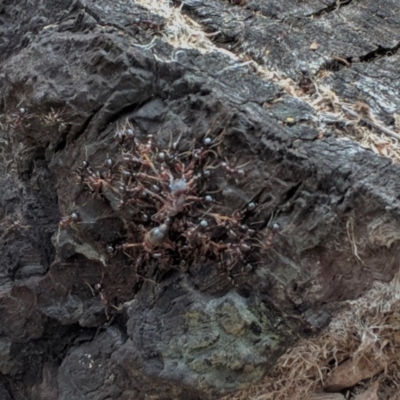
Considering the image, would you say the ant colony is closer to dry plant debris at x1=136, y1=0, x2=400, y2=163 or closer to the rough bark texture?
the rough bark texture

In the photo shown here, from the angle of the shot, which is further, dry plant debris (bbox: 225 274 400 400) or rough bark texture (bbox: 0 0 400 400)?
dry plant debris (bbox: 225 274 400 400)

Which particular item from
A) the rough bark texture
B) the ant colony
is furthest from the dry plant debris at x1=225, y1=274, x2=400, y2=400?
the ant colony

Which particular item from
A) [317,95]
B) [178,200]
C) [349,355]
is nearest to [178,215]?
[178,200]

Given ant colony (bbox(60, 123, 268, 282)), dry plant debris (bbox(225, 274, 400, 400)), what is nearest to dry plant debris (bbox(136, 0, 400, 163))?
ant colony (bbox(60, 123, 268, 282))

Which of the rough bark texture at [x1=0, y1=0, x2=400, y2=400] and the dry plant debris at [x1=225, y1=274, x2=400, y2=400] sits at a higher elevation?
the rough bark texture at [x1=0, y1=0, x2=400, y2=400]

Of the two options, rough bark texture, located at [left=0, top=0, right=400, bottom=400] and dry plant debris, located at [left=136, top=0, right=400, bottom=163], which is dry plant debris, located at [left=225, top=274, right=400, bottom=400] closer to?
rough bark texture, located at [left=0, top=0, right=400, bottom=400]

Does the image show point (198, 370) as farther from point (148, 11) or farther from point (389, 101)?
point (148, 11)

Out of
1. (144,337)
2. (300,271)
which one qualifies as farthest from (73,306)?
(300,271)

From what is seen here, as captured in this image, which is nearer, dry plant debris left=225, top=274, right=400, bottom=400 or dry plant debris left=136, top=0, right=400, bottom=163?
dry plant debris left=136, top=0, right=400, bottom=163
